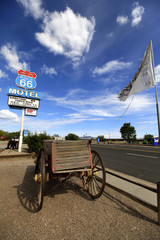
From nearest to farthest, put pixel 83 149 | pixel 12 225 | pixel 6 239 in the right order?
pixel 6 239 → pixel 12 225 → pixel 83 149

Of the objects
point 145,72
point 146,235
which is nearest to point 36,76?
point 145,72

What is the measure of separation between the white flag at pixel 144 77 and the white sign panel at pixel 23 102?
8573 mm

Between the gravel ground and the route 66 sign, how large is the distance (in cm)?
1007

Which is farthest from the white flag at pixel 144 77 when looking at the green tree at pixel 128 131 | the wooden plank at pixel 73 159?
the green tree at pixel 128 131

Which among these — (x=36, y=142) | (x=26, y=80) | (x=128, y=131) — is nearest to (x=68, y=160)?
(x=36, y=142)

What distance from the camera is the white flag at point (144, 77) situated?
6.17 metres

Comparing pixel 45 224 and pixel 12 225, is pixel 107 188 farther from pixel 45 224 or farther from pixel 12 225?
pixel 12 225

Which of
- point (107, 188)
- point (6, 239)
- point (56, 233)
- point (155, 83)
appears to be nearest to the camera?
point (6, 239)

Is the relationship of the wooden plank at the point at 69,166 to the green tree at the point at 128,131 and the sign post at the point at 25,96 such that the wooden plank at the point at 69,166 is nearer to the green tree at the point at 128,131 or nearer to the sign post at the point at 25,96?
the sign post at the point at 25,96

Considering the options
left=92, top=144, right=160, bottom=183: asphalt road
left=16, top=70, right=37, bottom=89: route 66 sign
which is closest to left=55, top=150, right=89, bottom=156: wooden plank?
left=92, top=144, right=160, bottom=183: asphalt road

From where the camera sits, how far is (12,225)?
2.25 m

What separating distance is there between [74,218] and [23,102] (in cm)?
1099

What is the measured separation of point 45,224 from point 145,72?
741cm

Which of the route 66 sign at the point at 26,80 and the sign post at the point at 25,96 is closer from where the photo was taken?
the sign post at the point at 25,96
